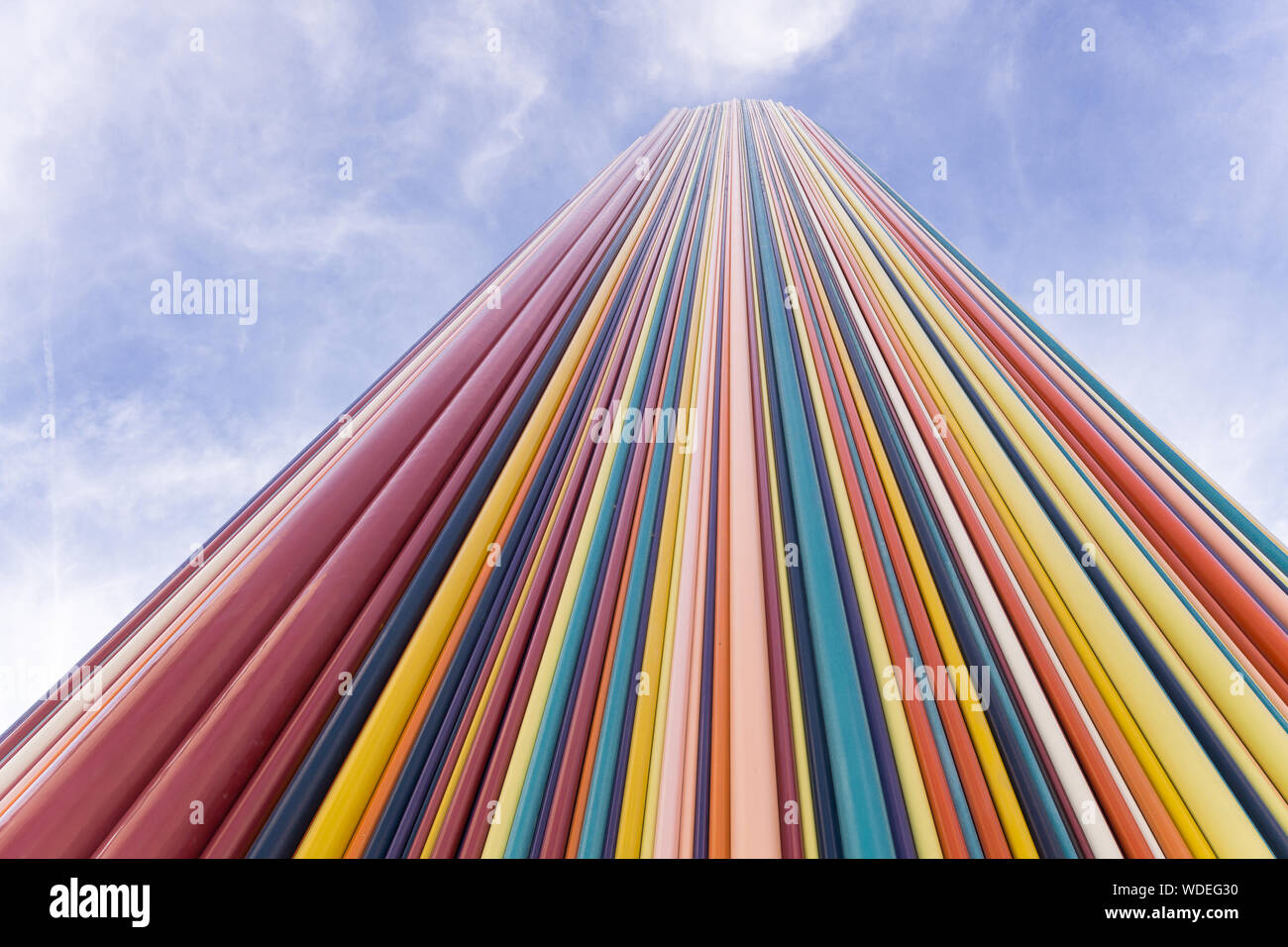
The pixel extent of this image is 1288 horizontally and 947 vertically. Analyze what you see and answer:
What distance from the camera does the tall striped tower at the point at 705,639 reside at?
2.57ft

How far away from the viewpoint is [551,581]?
120 centimetres

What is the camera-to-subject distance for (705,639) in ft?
3.45

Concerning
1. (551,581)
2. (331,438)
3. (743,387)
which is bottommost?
(551,581)

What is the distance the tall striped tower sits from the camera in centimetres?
78

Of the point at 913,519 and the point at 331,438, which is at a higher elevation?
the point at 331,438
